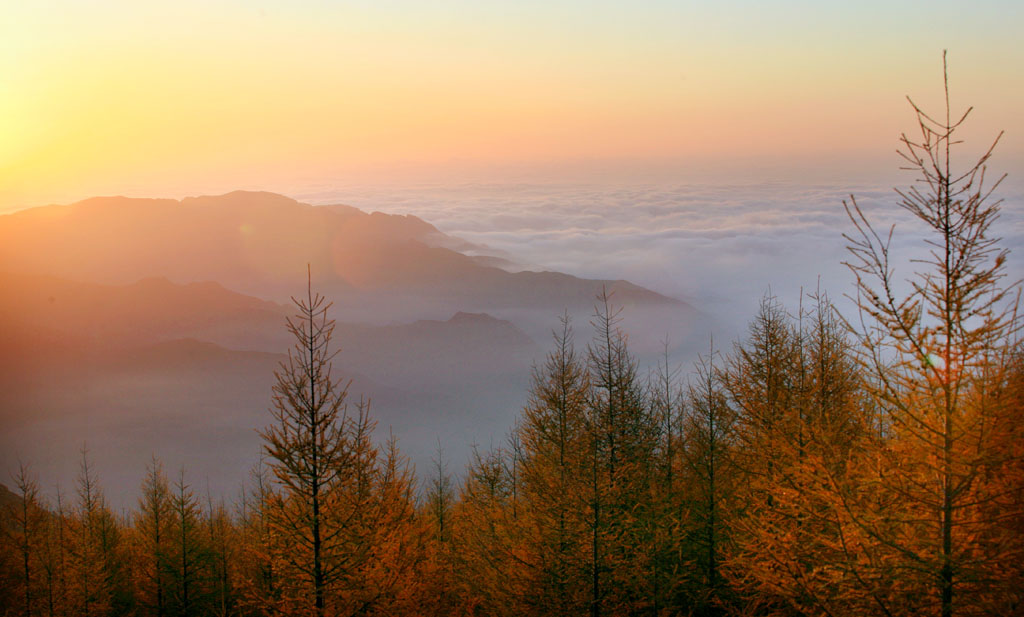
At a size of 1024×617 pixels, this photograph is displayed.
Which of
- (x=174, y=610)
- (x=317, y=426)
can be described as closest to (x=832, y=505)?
(x=317, y=426)

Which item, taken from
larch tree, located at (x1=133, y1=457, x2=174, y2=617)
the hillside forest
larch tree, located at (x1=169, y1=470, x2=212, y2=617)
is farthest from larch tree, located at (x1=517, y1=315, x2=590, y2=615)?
larch tree, located at (x1=133, y1=457, x2=174, y2=617)

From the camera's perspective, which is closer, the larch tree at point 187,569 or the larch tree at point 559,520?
the larch tree at point 559,520

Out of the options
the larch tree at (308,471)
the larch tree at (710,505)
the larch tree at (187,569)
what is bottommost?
the larch tree at (187,569)

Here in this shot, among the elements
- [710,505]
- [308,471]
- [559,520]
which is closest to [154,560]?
[308,471]

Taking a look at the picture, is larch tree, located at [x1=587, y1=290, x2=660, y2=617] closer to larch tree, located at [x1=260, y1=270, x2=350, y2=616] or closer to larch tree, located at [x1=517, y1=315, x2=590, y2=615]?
larch tree, located at [x1=517, y1=315, x2=590, y2=615]

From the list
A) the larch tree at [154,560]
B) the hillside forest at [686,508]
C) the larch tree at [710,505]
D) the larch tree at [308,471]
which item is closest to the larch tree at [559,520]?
the hillside forest at [686,508]

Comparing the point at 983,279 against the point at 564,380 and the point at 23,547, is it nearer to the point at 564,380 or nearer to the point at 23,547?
the point at 564,380

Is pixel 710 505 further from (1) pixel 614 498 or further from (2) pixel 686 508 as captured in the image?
(1) pixel 614 498

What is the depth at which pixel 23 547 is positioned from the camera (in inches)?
1089

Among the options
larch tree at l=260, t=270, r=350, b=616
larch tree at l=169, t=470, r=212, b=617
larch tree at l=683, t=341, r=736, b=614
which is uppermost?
larch tree at l=260, t=270, r=350, b=616

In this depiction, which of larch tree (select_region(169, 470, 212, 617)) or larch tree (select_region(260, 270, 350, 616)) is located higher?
larch tree (select_region(260, 270, 350, 616))

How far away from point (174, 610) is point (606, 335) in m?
23.5

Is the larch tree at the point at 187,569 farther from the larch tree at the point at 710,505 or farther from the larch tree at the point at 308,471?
the larch tree at the point at 710,505

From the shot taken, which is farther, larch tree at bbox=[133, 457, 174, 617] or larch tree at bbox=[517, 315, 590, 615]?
larch tree at bbox=[133, 457, 174, 617]
